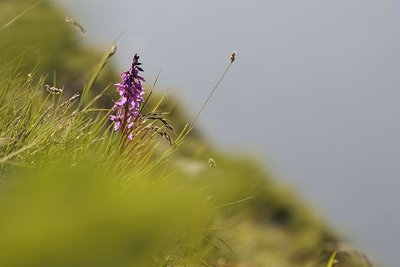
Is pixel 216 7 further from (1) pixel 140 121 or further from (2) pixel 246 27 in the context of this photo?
(1) pixel 140 121

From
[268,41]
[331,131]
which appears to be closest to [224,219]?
[331,131]

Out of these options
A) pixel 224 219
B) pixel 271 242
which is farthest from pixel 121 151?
pixel 271 242

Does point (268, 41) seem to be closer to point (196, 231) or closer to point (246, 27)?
point (246, 27)

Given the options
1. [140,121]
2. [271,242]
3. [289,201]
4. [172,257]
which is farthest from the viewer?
[289,201]

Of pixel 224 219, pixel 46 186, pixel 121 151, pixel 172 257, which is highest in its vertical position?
pixel 46 186

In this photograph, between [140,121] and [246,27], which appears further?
[246,27]

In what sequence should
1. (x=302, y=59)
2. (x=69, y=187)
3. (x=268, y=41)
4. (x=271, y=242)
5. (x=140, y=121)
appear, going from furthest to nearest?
(x=302, y=59), (x=268, y=41), (x=271, y=242), (x=140, y=121), (x=69, y=187)

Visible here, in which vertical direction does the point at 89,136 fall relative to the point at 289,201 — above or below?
above
